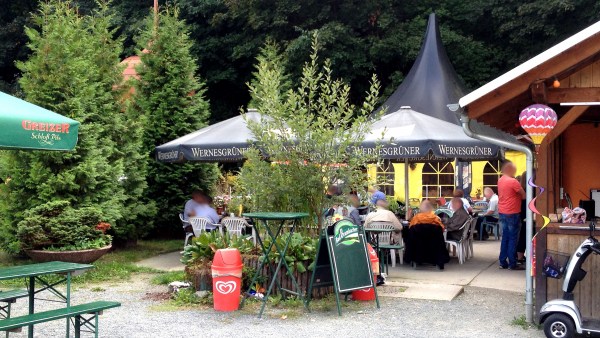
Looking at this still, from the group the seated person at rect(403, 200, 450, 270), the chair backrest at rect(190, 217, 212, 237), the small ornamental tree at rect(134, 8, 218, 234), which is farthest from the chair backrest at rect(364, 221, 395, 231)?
the small ornamental tree at rect(134, 8, 218, 234)

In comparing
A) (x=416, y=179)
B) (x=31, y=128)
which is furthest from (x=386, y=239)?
(x=416, y=179)

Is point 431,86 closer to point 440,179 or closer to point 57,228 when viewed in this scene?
point 440,179

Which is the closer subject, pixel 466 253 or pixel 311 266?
pixel 311 266

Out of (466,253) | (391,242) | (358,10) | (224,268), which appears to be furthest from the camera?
(358,10)

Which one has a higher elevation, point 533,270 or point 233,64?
point 233,64

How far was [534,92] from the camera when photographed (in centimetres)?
738

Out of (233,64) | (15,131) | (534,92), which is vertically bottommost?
(15,131)

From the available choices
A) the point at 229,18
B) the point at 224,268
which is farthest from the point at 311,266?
the point at 229,18

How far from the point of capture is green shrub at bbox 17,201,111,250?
10.8 m

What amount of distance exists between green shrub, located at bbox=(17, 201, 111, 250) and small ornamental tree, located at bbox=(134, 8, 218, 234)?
4.24m

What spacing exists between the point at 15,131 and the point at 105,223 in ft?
19.1

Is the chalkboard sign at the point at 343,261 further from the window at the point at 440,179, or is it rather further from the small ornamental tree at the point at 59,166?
the window at the point at 440,179

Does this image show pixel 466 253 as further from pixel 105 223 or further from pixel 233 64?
pixel 233 64

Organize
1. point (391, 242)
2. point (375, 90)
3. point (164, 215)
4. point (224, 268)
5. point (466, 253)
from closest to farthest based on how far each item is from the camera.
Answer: point (224, 268) < point (375, 90) < point (391, 242) < point (466, 253) < point (164, 215)
